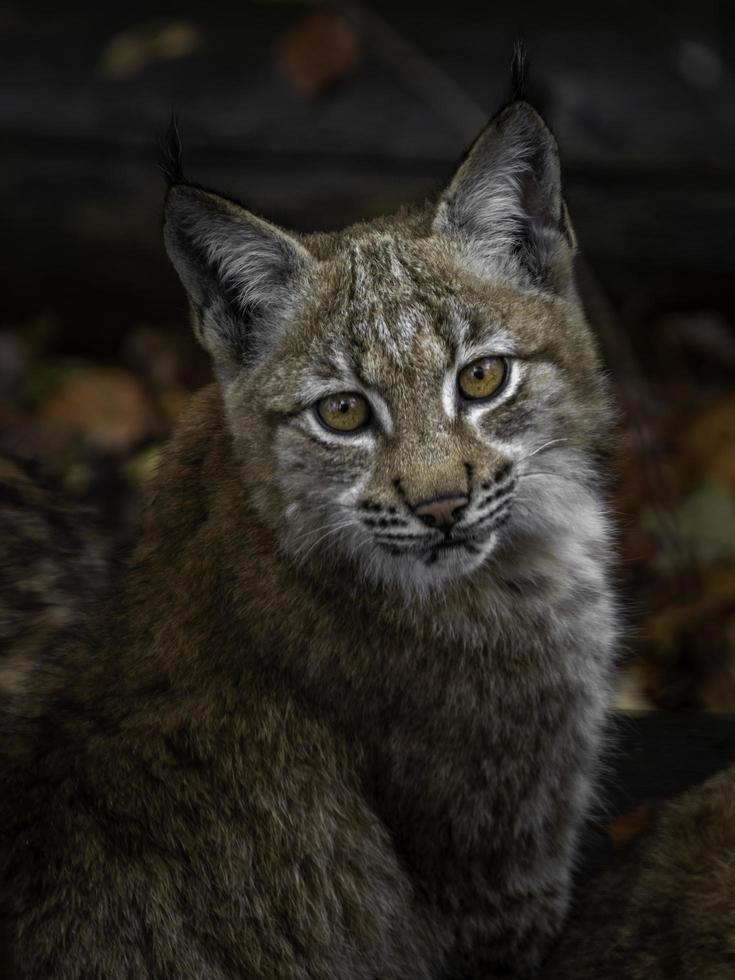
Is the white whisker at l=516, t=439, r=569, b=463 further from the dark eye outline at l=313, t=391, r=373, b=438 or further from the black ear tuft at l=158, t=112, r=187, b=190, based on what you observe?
the black ear tuft at l=158, t=112, r=187, b=190

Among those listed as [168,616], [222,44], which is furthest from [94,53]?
[168,616]

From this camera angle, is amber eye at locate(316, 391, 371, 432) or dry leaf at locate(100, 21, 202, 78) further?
dry leaf at locate(100, 21, 202, 78)

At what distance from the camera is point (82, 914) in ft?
11.8

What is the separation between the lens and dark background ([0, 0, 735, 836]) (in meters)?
6.59

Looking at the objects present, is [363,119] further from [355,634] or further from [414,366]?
[355,634]

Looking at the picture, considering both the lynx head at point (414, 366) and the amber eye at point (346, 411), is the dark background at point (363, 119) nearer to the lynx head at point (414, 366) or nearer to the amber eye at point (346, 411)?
the lynx head at point (414, 366)

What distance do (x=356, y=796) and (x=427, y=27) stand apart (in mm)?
4164

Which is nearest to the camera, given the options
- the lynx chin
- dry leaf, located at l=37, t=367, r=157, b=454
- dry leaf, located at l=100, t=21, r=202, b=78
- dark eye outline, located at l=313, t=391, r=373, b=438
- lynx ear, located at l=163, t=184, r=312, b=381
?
the lynx chin

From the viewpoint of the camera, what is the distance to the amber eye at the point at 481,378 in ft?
12.5

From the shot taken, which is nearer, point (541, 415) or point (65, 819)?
point (65, 819)

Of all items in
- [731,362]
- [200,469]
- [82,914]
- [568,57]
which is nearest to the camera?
[82,914]

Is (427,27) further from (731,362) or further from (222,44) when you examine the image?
(731,362)

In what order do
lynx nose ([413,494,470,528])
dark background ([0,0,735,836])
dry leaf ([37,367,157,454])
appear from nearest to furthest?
lynx nose ([413,494,470,528]), dark background ([0,0,735,836]), dry leaf ([37,367,157,454])

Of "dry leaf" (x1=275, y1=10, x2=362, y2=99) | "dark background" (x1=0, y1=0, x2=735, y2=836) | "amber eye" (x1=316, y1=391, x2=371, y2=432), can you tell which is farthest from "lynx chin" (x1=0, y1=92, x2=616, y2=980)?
"dry leaf" (x1=275, y1=10, x2=362, y2=99)
